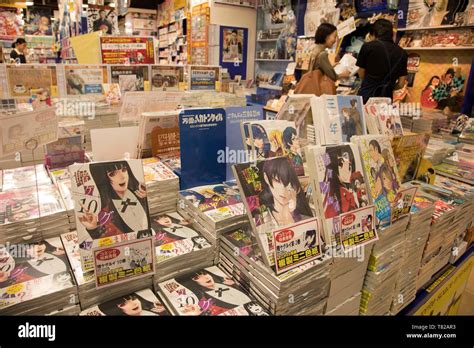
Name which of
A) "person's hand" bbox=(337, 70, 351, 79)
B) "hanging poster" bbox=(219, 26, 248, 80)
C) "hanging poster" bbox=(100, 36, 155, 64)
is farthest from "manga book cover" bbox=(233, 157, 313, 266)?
"hanging poster" bbox=(219, 26, 248, 80)

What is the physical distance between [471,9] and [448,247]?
→ 109 inches

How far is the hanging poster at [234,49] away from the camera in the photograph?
7.09 m

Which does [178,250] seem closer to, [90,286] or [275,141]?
[90,286]

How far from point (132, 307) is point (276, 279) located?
452mm

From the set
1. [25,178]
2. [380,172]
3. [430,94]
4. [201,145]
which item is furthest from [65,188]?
[430,94]

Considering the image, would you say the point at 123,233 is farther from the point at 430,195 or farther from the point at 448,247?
the point at 448,247

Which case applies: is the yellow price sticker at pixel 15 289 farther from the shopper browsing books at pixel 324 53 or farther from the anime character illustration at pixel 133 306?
the shopper browsing books at pixel 324 53

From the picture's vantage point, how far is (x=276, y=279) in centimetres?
101

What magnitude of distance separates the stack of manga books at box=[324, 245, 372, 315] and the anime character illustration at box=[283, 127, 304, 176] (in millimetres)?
403

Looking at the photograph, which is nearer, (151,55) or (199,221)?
(199,221)

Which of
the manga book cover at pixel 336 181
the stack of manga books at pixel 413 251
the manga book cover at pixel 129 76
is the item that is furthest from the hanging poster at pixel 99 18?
the stack of manga books at pixel 413 251

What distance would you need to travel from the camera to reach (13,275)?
3.34 feet

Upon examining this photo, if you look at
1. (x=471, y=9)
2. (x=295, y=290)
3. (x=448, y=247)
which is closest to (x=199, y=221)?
(x=295, y=290)

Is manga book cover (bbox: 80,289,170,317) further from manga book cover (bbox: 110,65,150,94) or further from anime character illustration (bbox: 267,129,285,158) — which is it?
manga book cover (bbox: 110,65,150,94)
